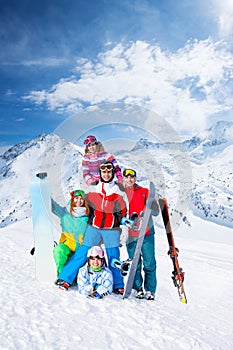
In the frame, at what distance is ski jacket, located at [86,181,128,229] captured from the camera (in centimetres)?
423

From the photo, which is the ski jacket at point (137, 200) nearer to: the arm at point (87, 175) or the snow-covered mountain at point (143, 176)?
the snow-covered mountain at point (143, 176)

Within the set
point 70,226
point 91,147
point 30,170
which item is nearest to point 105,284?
point 70,226

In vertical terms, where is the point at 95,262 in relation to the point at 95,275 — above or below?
above

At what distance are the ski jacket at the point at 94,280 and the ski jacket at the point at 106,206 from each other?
580 mm

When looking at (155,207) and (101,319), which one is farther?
(155,207)

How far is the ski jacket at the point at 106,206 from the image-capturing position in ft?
13.9

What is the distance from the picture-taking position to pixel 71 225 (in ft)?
14.6

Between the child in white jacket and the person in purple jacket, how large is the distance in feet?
3.33

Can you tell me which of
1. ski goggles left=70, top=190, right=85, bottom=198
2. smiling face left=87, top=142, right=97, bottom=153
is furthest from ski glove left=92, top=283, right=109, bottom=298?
smiling face left=87, top=142, right=97, bottom=153

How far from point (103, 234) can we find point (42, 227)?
972 mm

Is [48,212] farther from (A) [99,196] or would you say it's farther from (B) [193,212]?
(B) [193,212]

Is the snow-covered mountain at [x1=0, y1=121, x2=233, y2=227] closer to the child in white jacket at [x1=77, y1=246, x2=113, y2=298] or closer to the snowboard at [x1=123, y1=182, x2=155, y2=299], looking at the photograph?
the snowboard at [x1=123, y1=182, x2=155, y2=299]

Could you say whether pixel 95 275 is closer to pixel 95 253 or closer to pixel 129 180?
pixel 95 253

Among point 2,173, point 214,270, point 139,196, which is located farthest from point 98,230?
point 2,173
